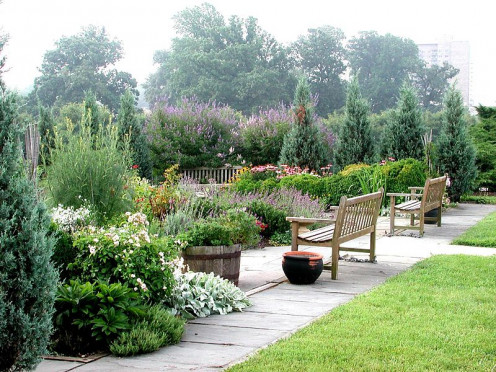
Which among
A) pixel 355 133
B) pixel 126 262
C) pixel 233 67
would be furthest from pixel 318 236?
pixel 233 67

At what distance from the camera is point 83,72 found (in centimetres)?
3816

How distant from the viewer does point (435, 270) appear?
6766mm

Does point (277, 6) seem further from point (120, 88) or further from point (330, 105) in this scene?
point (120, 88)

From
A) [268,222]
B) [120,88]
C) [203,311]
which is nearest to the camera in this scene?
[203,311]

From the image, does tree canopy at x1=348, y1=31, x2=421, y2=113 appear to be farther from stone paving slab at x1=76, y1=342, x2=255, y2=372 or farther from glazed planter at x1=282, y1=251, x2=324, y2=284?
stone paving slab at x1=76, y1=342, x2=255, y2=372

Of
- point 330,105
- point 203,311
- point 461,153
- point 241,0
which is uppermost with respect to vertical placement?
point 241,0

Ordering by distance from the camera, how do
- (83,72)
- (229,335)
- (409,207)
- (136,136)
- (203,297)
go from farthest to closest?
(83,72)
(136,136)
(409,207)
(203,297)
(229,335)

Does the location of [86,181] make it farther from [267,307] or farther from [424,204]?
[424,204]

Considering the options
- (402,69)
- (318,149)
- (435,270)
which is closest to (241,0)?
(402,69)

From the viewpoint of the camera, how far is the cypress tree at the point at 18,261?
9.25 ft

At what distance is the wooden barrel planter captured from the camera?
18.7 feet

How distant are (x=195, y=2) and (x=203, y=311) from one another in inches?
1780

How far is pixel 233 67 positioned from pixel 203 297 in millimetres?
36116

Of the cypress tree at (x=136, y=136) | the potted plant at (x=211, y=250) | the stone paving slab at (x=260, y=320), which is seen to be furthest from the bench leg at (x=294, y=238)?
the cypress tree at (x=136, y=136)
